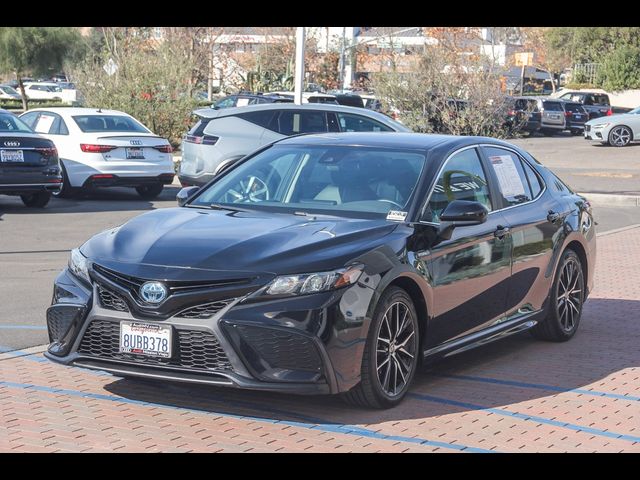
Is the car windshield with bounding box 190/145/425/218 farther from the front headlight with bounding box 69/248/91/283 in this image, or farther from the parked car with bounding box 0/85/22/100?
the parked car with bounding box 0/85/22/100

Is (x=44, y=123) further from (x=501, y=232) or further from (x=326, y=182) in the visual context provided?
(x=501, y=232)

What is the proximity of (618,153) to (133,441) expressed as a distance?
33215 mm

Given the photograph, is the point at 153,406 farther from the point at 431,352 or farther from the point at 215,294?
the point at 431,352

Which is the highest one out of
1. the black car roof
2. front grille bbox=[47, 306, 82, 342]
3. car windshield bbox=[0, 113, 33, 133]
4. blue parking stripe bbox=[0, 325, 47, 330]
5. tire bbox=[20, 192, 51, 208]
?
the black car roof

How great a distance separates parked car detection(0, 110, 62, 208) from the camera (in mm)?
16625

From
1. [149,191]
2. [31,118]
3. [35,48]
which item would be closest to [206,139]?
[149,191]

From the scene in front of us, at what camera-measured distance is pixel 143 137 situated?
62.7ft

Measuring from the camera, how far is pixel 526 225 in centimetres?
812

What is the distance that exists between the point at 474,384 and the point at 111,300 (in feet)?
8.15

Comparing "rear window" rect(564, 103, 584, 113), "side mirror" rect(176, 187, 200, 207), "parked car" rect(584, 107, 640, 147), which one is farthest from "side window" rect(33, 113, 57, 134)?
"rear window" rect(564, 103, 584, 113)

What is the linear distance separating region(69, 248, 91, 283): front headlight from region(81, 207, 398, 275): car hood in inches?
1.7

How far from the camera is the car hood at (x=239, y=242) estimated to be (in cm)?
614
